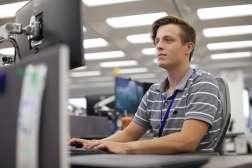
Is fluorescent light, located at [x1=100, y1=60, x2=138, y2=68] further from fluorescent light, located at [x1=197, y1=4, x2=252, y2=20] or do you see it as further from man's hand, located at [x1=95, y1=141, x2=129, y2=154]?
man's hand, located at [x1=95, y1=141, x2=129, y2=154]

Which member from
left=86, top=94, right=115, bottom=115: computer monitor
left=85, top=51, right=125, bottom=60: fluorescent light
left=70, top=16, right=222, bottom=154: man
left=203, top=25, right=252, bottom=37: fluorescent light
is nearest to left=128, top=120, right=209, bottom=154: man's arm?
left=70, top=16, right=222, bottom=154: man

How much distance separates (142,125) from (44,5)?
2.09 feet

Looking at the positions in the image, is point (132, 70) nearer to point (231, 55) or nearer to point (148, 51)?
point (148, 51)

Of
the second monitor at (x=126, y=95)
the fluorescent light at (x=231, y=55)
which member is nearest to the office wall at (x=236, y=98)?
the fluorescent light at (x=231, y=55)

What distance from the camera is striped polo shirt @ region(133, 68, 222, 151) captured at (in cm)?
124

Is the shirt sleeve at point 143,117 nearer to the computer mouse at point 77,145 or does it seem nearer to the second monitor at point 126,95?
the computer mouse at point 77,145

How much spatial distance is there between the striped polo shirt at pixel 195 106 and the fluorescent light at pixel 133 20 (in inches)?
142

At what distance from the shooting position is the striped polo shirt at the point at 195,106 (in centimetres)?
124

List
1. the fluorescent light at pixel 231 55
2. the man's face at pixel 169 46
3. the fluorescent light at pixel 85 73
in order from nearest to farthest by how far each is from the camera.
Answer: the man's face at pixel 169 46
the fluorescent light at pixel 231 55
the fluorescent light at pixel 85 73

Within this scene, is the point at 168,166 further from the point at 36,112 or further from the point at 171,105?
the point at 171,105

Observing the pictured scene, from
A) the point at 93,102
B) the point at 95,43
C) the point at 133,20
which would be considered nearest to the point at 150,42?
the point at 95,43

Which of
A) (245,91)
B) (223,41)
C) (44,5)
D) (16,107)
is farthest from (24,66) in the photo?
(245,91)

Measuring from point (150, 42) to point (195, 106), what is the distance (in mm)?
5293

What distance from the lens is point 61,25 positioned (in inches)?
44.7
